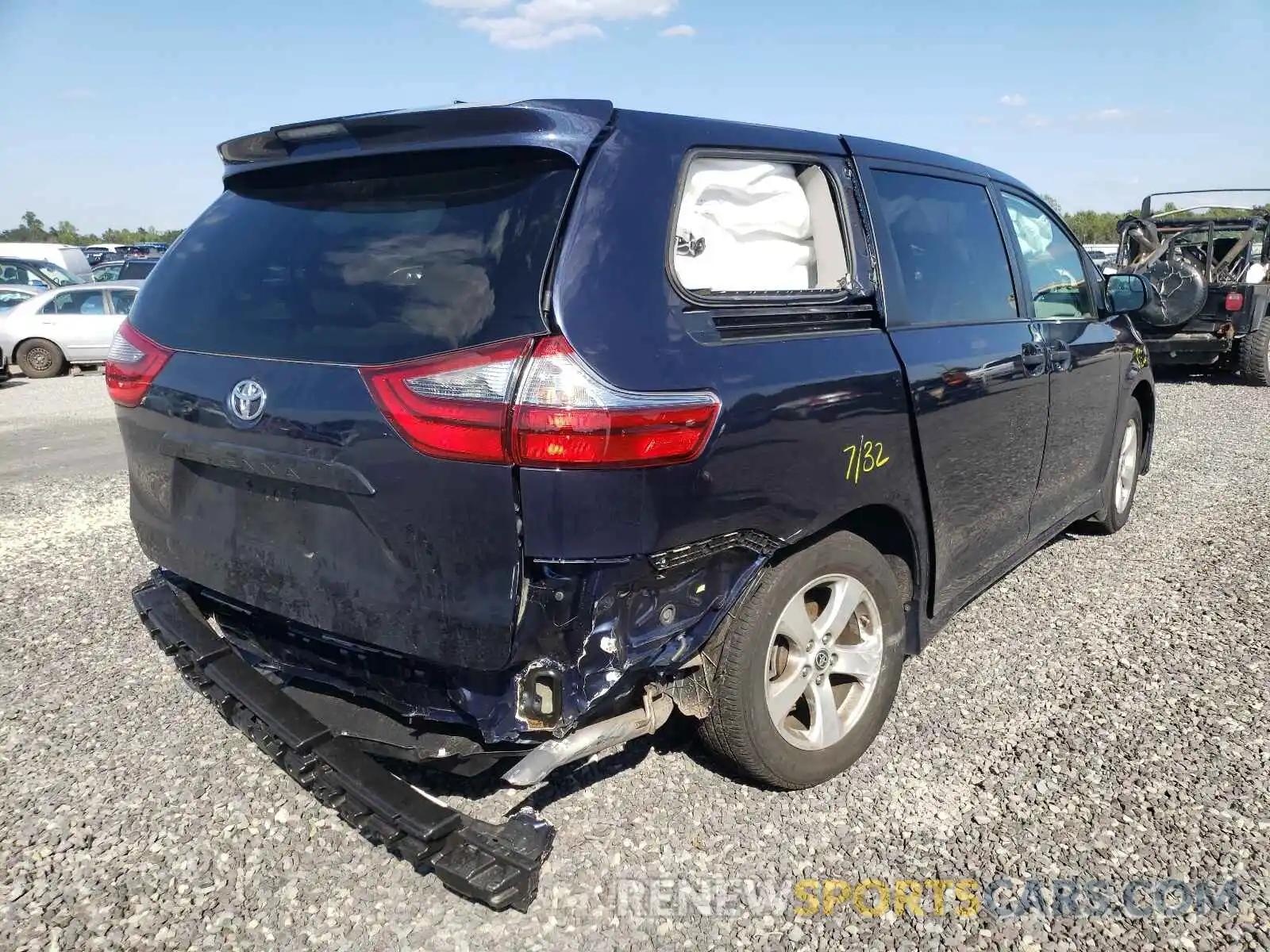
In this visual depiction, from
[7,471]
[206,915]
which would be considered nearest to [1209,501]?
[206,915]

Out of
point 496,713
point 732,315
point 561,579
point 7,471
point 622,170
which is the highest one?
point 622,170

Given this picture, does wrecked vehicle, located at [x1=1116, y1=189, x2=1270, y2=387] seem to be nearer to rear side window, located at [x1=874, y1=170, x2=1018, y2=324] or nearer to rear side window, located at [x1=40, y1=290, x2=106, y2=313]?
rear side window, located at [x1=874, y1=170, x2=1018, y2=324]

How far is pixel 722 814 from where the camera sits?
279 centimetres

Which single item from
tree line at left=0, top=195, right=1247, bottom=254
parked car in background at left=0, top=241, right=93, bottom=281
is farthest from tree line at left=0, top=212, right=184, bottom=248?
parked car in background at left=0, top=241, right=93, bottom=281

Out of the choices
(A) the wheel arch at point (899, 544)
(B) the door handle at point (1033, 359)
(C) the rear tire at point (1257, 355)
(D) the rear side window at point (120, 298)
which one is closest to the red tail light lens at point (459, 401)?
(A) the wheel arch at point (899, 544)

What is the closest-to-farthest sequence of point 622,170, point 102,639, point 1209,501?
point 622,170, point 102,639, point 1209,501

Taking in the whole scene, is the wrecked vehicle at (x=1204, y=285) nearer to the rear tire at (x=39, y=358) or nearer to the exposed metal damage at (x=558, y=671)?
the exposed metal damage at (x=558, y=671)

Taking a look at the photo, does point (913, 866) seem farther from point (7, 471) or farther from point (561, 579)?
point (7, 471)

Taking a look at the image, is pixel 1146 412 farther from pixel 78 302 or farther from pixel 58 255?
pixel 58 255

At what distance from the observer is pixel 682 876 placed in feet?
8.29

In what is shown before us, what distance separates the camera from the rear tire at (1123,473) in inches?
201

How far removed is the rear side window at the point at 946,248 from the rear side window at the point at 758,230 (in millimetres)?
232

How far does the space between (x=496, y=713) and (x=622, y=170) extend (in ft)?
4.30

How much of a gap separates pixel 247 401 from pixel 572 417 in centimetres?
90
